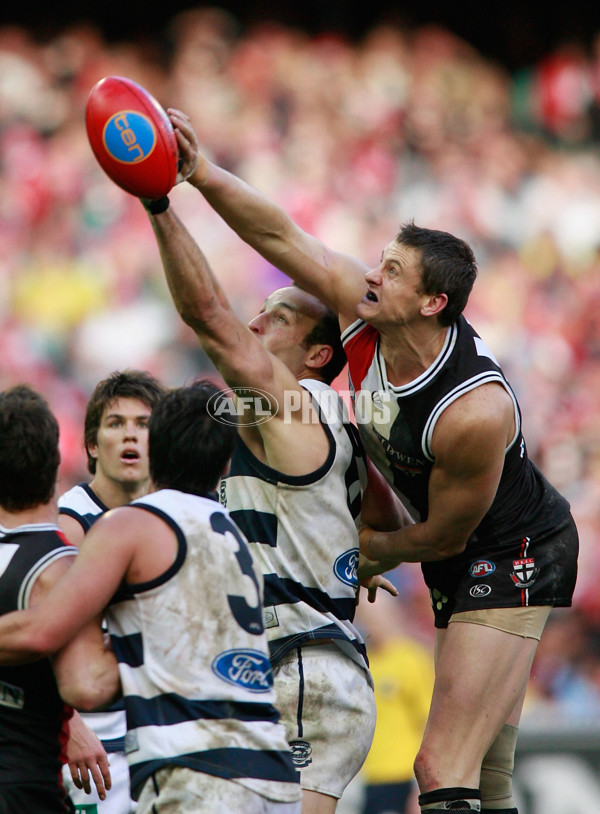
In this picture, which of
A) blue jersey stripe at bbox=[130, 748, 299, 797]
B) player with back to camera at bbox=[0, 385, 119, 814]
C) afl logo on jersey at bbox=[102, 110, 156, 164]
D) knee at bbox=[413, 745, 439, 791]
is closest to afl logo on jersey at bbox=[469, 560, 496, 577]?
knee at bbox=[413, 745, 439, 791]

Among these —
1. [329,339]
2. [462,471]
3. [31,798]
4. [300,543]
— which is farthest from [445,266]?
[31,798]

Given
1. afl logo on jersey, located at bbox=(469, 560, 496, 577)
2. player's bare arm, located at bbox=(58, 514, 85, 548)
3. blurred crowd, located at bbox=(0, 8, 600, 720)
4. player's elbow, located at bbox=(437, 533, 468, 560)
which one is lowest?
afl logo on jersey, located at bbox=(469, 560, 496, 577)

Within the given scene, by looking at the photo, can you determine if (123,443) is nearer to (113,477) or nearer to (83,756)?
(113,477)

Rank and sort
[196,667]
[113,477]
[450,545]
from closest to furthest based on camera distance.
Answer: [196,667]
[450,545]
[113,477]

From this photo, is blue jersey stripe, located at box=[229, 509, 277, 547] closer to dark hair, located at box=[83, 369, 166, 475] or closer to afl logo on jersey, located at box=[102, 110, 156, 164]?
dark hair, located at box=[83, 369, 166, 475]

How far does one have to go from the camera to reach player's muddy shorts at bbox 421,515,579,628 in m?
4.28

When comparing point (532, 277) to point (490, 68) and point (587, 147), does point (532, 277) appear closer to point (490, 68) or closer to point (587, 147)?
point (587, 147)

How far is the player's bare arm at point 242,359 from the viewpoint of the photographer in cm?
358

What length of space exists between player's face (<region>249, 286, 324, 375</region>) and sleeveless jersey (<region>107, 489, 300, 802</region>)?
157cm

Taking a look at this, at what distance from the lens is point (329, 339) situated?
4.47 meters

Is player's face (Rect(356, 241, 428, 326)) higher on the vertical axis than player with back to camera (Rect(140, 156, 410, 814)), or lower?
higher

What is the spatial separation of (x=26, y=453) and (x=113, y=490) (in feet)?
5.11

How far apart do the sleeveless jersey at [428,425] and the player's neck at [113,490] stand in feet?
3.48

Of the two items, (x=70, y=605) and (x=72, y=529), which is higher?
(x=72, y=529)
